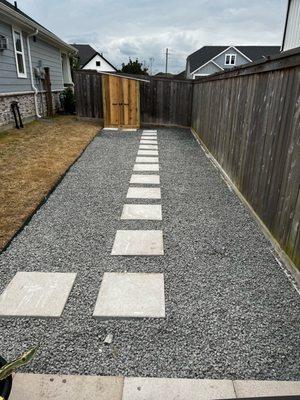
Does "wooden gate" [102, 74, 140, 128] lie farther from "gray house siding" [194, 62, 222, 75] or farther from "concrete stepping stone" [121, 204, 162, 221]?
"gray house siding" [194, 62, 222, 75]

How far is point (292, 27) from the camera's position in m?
8.88

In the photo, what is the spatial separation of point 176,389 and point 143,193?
9.41ft

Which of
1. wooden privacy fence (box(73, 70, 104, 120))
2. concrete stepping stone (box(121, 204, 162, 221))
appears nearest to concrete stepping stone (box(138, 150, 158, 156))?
concrete stepping stone (box(121, 204, 162, 221))

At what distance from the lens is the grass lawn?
3404 millimetres

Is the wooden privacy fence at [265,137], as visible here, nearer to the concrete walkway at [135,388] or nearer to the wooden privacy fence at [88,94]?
the concrete walkway at [135,388]

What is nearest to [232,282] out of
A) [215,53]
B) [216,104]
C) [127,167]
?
[127,167]

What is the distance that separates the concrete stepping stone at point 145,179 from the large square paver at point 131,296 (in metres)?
2.41

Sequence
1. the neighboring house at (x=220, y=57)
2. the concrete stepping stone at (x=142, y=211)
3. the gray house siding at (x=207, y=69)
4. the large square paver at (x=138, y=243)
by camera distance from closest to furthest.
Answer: the large square paver at (x=138, y=243) < the concrete stepping stone at (x=142, y=211) < the gray house siding at (x=207, y=69) < the neighboring house at (x=220, y=57)

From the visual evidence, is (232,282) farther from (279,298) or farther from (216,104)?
(216,104)

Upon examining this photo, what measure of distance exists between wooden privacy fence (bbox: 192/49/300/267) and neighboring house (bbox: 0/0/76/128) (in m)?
6.09

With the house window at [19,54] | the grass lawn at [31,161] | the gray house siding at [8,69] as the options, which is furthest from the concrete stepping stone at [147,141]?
the house window at [19,54]

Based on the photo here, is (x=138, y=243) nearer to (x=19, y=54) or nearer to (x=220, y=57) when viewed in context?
(x=19, y=54)

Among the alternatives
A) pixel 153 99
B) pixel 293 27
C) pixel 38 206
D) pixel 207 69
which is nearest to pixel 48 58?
pixel 153 99

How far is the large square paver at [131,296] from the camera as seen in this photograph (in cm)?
193
